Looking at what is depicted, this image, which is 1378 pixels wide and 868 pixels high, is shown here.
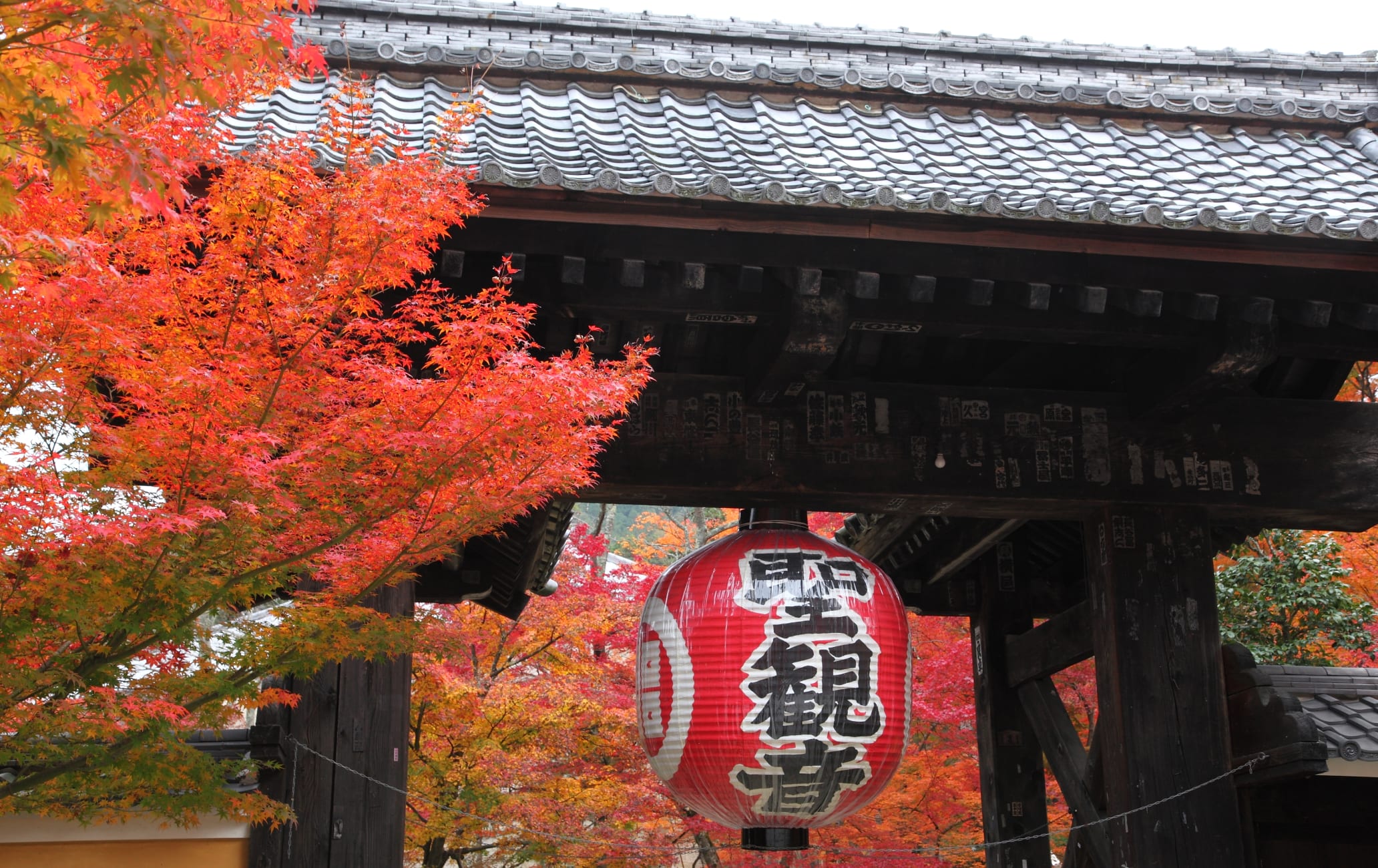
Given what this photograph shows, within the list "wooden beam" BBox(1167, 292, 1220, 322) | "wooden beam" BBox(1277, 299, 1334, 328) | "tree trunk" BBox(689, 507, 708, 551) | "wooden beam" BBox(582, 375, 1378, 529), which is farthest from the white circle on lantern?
"tree trunk" BBox(689, 507, 708, 551)

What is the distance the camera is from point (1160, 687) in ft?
21.9

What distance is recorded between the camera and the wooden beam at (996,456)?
655 centimetres

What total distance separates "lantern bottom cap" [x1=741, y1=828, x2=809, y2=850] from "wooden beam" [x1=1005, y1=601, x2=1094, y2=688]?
8.28 ft

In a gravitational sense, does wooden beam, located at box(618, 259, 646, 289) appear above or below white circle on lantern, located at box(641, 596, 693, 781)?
above

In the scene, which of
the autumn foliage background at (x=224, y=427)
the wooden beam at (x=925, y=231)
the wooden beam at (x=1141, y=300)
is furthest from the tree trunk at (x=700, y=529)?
the autumn foliage background at (x=224, y=427)

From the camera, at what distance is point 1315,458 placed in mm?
7141

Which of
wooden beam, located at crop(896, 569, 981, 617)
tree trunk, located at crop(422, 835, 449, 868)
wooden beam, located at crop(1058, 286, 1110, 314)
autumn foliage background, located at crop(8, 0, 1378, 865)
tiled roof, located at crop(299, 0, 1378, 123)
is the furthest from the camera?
tree trunk, located at crop(422, 835, 449, 868)

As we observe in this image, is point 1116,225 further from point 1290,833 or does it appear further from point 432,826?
point 432,826

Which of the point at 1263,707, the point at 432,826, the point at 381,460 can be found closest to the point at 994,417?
the point at 1263,707

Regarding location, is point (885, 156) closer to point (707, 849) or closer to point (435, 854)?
point (707, 849)

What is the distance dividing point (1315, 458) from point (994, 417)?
200 cm

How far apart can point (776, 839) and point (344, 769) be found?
222 cm

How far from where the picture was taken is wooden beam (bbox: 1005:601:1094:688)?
8.02m

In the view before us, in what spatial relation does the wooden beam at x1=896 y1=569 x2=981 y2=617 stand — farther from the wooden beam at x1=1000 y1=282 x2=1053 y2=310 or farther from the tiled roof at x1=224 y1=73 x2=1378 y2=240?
the wooden beam at x1=1000 y1=282 x2=1053 y2=310
